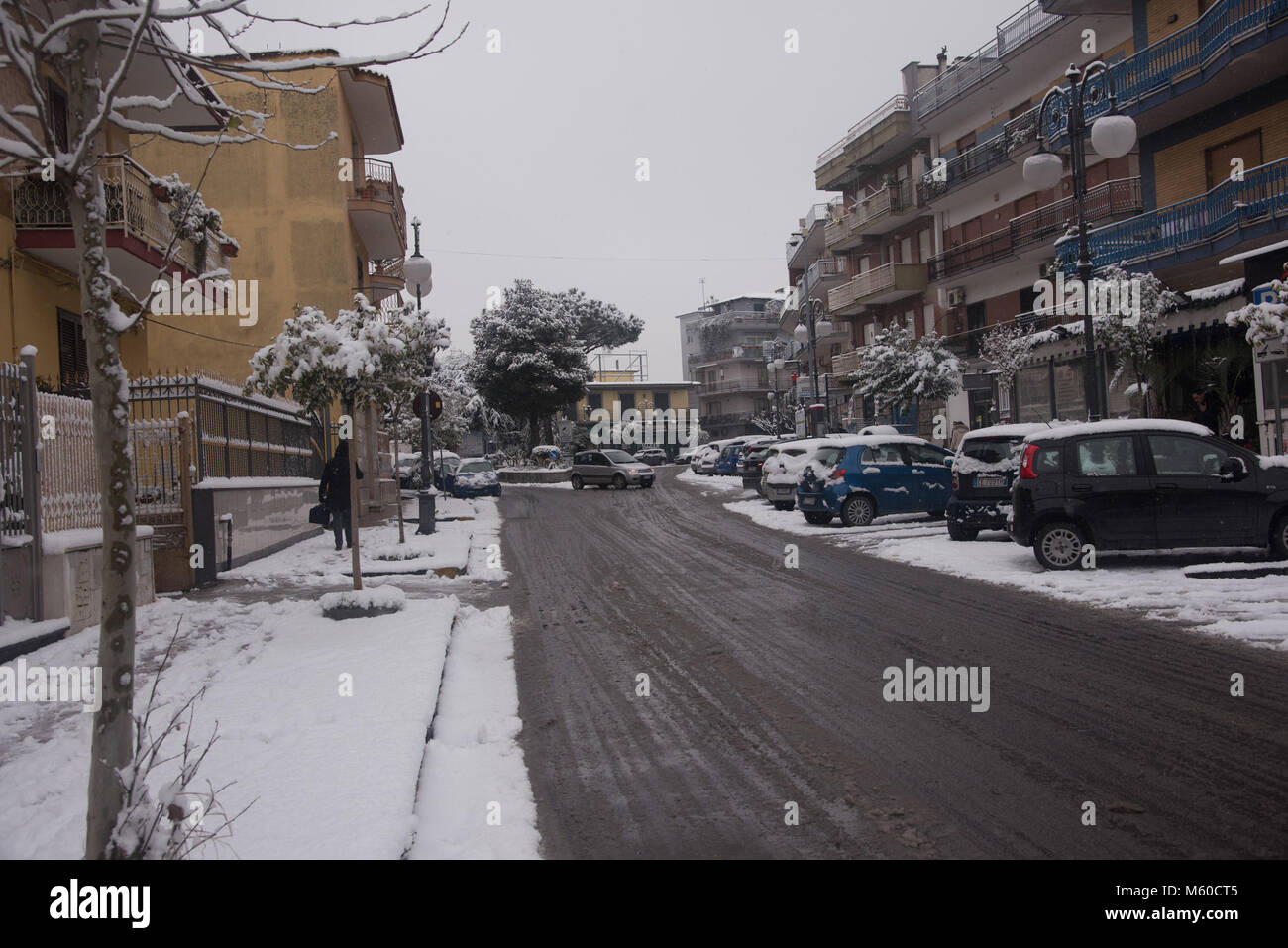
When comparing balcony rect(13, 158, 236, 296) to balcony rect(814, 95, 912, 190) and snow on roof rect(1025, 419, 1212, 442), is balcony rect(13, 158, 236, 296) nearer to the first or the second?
snow on roof rect(1025, 419, 1212, 442)

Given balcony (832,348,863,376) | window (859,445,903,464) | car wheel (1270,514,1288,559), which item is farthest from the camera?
balcony (832,348,863,376)

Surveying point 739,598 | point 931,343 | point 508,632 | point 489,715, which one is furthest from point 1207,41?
point 489,715

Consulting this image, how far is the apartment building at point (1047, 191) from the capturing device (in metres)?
19.0

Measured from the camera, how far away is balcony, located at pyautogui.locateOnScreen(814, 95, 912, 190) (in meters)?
38.4

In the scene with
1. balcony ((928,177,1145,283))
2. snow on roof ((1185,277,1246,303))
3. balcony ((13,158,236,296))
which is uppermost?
balcony ((928,177,1145,283))

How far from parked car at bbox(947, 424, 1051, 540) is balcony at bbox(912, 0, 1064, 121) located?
1819 centimetres

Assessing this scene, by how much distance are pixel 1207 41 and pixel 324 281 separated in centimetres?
2083

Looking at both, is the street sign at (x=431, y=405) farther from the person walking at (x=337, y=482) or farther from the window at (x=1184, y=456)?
the window at (x=1184, y=456)

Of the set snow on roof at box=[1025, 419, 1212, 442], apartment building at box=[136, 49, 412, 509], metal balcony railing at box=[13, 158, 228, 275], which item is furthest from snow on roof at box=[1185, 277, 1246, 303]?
apartment building at box=[136, 49, 412, 509]

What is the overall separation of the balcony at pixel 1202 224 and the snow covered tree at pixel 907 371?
5.57 metres

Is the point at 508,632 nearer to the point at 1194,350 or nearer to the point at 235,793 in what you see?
the point at 235,793

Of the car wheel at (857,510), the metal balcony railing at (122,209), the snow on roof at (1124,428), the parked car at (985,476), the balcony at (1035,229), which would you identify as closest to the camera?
the snow on roof at (1124,428)

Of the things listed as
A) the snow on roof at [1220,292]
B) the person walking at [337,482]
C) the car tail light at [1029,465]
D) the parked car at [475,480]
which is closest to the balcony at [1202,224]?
the snow on roof at [1220,292]

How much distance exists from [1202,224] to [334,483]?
58.2ft
